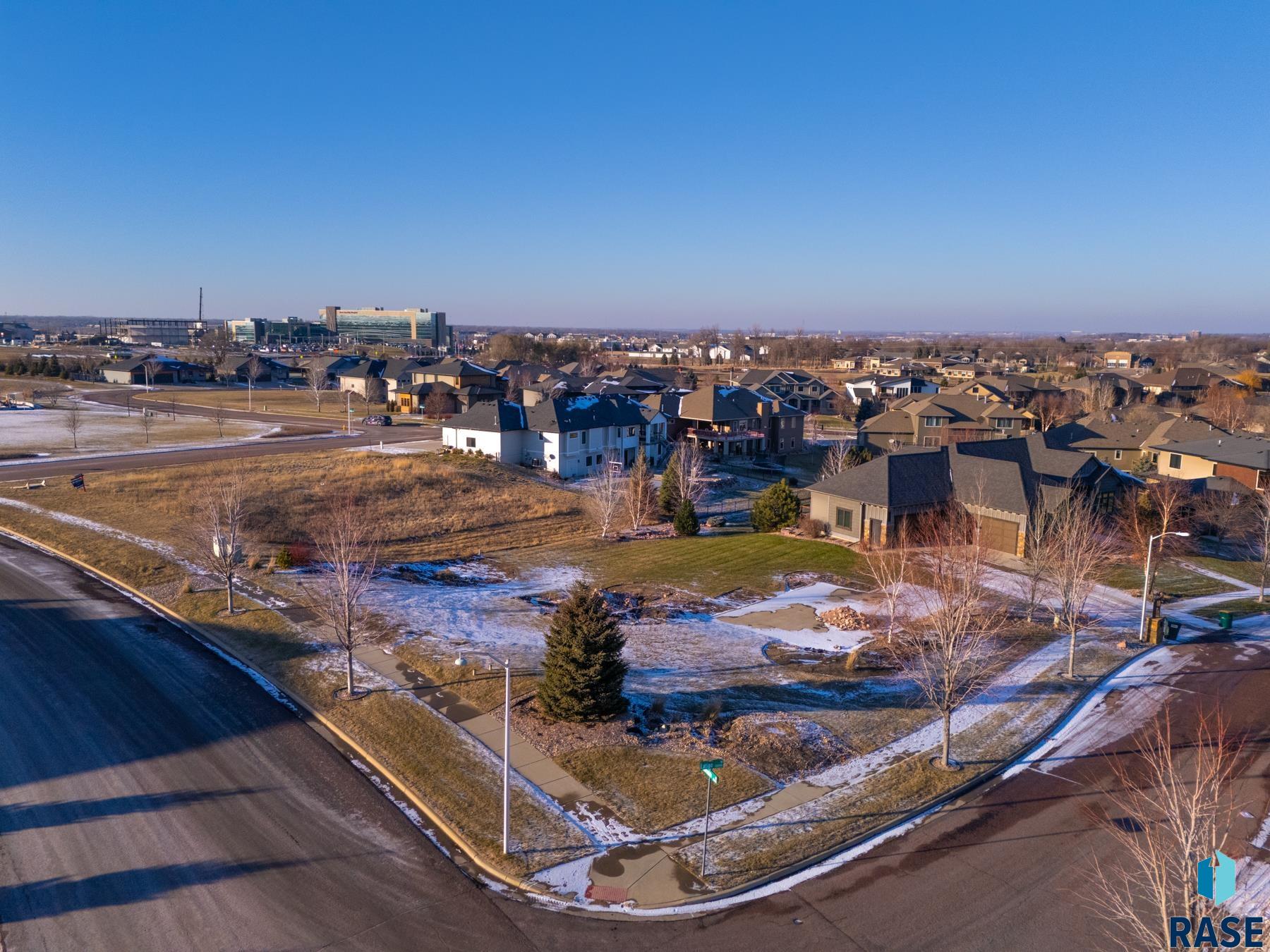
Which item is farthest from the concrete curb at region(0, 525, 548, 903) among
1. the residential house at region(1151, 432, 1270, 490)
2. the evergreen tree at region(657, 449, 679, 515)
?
the residential house at region(1151, 432, 1270, 490)

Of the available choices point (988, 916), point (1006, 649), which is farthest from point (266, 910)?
point (1006, 649)

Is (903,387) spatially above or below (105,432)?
above

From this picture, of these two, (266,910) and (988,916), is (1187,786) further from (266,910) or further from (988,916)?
(266,910)

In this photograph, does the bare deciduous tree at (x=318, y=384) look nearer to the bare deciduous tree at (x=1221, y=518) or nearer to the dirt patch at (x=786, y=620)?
the dirt patch at (x=786, y=620)

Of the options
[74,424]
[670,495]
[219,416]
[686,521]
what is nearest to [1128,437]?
[670,495]

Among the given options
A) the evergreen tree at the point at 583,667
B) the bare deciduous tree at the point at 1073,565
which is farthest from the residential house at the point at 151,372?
the bare deciduous tree at the point at 1073,565

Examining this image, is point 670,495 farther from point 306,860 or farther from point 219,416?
point 219,416
